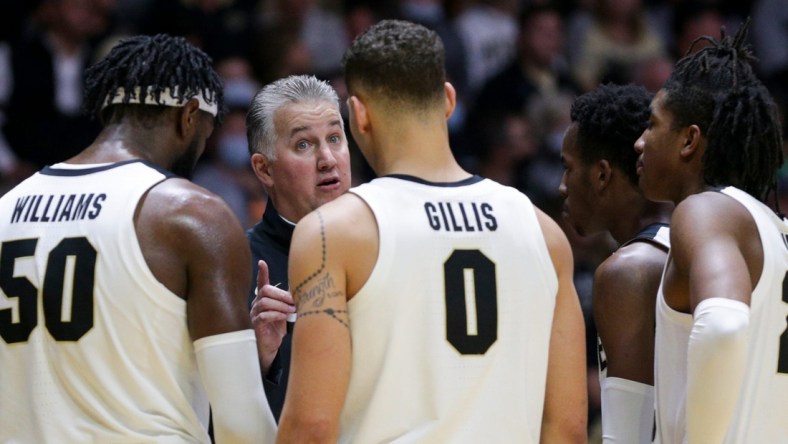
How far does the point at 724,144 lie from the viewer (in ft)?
12.6

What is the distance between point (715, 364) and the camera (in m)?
3.38

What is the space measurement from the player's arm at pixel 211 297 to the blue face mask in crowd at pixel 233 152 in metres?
5.47

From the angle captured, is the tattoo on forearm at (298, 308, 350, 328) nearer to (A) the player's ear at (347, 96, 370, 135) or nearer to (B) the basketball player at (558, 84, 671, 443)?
(A) the player's ear at (347, 96, 370, 135)

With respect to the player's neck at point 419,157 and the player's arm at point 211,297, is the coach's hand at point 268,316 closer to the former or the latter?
the player's arm at point 211,297

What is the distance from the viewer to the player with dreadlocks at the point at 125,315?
359 centimetres

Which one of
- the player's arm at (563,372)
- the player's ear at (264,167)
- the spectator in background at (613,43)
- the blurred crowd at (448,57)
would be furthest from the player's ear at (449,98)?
the spectator in background at (613,43)

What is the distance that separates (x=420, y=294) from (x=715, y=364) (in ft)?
2.77

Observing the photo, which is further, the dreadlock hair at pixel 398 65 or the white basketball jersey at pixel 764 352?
the white basketball jersey at pixel 764 352

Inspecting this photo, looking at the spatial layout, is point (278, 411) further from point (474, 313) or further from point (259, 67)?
point (259, 67)

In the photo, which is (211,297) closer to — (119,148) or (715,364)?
(119,148)

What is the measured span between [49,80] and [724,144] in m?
6.11

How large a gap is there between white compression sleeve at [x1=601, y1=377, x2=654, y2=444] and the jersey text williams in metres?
1.80

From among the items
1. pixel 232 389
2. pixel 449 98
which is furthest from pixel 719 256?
pixel 232 389

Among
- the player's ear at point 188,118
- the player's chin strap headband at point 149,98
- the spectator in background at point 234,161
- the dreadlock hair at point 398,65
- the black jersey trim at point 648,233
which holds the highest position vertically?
the dreadlock hair at point 398,65
